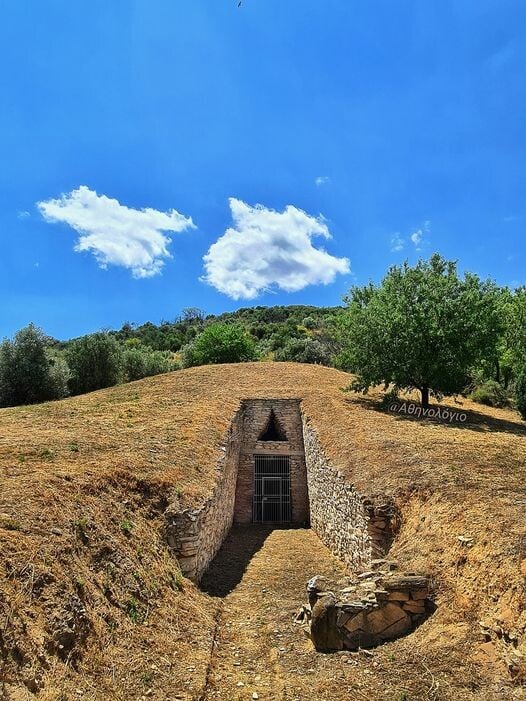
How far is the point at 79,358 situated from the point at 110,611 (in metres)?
28.4

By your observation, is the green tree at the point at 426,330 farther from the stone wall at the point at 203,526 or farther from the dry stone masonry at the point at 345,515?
the stone wall at the point at 203,526

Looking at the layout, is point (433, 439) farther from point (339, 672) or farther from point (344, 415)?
point (339, 672)

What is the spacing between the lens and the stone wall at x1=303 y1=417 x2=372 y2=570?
1195 centimetres

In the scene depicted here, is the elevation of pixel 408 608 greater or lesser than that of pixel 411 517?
lesser

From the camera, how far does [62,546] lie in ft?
23.4

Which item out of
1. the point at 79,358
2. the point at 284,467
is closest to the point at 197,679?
the point at 284,467

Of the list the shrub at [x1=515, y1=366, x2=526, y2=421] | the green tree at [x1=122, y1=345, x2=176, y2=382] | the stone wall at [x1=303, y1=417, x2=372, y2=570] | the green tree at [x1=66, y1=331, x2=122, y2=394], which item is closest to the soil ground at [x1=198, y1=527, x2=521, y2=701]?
the stone wall at [x1=303, y1=417, x2=372, y2=570]

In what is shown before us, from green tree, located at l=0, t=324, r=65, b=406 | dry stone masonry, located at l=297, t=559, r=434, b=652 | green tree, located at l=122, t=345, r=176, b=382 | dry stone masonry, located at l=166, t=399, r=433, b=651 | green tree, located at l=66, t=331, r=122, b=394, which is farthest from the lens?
green tree, located at l=122, t=345, r=176, b=382

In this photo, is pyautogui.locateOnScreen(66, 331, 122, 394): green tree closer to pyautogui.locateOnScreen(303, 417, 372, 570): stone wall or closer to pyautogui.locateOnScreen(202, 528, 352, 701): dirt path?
pyautogui.locateOnScreen(303, 417, 372, 570): stone wall

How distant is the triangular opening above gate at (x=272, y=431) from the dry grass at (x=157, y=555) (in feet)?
21.8

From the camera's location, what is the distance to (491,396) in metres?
30.4

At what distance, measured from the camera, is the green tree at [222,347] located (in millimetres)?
38584

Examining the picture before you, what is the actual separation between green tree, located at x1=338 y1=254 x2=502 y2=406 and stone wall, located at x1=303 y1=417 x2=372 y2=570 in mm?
4898

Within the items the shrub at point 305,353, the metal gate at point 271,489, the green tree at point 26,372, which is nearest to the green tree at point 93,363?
the green tree at point 26,372
